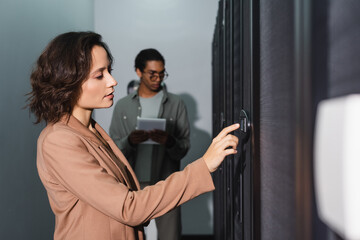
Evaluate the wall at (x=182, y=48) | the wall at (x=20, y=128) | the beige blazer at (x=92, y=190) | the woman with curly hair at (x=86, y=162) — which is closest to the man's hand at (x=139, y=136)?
the wall at (x=20, y=128)

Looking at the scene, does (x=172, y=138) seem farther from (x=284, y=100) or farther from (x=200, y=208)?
(x=284, y=100)

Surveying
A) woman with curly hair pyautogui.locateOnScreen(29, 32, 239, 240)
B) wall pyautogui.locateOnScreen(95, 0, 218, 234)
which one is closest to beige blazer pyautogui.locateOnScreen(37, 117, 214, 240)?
woman with curly hair pyautogui.locateOnScreen(29, 32, 239, 240)

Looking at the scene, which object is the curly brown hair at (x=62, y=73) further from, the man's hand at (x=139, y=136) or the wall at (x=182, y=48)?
the wall at (x=182, y=48)

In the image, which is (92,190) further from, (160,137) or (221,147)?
(160,137)

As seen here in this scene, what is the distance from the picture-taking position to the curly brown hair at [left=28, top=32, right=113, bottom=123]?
1.08 m

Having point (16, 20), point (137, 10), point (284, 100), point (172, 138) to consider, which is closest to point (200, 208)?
point (172, 138)

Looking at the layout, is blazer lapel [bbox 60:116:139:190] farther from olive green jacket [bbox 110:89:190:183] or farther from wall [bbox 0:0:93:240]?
olive green jacket [bbox 110:89:190:183]

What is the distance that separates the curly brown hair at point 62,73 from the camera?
1.08 meters

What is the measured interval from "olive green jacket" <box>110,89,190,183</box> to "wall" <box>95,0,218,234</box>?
1.09 m

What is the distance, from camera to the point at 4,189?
67.1 inches

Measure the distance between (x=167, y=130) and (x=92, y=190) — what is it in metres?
1.73

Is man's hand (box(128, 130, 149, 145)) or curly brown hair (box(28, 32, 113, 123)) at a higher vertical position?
curly brown hair (box(28, 32, 113, 123))

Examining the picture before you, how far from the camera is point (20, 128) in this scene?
6.41 feet

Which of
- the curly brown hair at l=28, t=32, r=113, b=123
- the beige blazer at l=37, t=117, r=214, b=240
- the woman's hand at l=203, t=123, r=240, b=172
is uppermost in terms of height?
the curly brown hair at l=28, t=32, r=113, b=123
